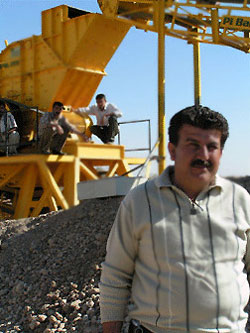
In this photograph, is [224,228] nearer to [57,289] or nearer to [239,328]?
[239,328]

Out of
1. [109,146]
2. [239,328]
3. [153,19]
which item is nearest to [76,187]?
[109,146]

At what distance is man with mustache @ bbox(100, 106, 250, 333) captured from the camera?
51.7 inches

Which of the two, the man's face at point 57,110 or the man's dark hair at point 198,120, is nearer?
the man's dark hair at point 198,120

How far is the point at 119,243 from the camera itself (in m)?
1.39

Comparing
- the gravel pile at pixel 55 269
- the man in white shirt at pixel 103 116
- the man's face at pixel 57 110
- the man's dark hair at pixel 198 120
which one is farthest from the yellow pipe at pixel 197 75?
the man's dark hair at pixel 198 120

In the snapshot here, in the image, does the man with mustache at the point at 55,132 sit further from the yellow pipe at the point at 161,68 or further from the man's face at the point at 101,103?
the yellow pipe at the point at 161,68

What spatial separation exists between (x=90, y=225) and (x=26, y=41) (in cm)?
202

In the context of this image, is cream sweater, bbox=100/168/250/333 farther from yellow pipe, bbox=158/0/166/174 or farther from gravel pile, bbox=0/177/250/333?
yellow pipe, bbox=158/0/166/174

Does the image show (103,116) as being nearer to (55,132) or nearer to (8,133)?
(55,132)

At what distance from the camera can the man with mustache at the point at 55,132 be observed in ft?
11.3

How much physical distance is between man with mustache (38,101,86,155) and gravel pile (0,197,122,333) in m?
1.06

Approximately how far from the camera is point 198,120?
4.47 ft

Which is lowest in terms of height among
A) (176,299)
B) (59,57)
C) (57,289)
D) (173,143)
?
(57,289)

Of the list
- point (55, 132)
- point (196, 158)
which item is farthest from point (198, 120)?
point (55, 132)
